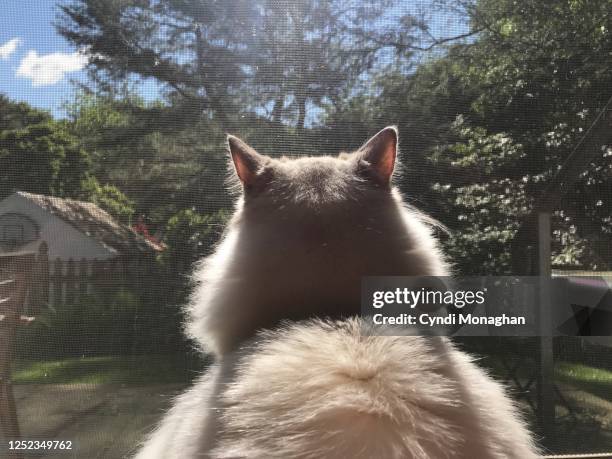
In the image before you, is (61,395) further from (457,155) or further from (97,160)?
(457,155)

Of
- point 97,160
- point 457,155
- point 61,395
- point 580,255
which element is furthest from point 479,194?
point 61,395

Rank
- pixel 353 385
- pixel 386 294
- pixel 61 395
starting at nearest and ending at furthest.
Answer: pixel 353 385, pixel 386 294, pixel 61 395

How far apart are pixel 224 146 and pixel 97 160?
0.82 ft

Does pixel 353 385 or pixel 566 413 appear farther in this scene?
pixel 566 413

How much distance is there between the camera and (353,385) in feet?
1.58

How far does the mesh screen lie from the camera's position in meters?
0.96

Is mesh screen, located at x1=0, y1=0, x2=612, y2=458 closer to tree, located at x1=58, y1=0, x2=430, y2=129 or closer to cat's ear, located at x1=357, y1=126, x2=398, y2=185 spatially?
tree, located at x1=58, y1=0, x2=430, y2=129

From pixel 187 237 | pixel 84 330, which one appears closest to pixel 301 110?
pixel 187 237

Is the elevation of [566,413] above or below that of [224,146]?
below

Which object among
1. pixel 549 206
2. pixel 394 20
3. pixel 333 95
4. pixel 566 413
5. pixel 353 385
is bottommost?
pixel 566 413

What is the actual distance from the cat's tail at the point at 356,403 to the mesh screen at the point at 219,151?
41 centimetres

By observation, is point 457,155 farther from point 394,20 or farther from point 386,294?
point 386,294

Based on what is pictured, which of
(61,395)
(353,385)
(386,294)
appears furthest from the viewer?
(61,395)

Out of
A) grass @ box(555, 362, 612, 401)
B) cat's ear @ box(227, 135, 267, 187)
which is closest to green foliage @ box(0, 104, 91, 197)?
cat's ear @ box(227, 135, 267, 187)
